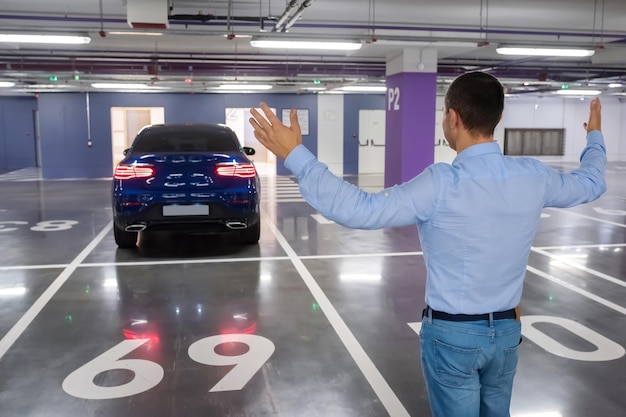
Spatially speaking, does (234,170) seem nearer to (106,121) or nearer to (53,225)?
(53,225)

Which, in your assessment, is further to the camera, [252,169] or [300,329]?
[252,169]

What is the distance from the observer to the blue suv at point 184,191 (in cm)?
629

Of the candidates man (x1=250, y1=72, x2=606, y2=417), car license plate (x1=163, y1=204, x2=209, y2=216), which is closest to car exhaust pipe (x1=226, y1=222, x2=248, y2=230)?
car license plate (x1=163, y1=204, x2=209, y2=216)

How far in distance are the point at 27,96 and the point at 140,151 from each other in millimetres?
19474

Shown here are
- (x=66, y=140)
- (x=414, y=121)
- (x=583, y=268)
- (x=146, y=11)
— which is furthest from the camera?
(x=66, y=140)

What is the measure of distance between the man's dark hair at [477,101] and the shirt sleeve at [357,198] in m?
0.22

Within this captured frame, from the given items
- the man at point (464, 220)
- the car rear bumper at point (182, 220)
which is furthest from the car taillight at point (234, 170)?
the man at point (464, 220)

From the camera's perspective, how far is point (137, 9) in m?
7.70

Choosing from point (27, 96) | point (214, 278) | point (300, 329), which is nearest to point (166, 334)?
point (300, 329)

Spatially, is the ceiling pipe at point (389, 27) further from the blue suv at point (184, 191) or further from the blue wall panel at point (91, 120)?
the blue wall panel at point (91, 120)

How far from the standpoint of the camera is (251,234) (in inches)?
289

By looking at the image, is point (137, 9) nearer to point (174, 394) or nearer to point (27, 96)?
point (174, 394)

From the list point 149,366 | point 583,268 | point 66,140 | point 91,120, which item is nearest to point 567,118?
point 91,120

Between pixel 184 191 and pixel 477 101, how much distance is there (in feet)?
16.6
